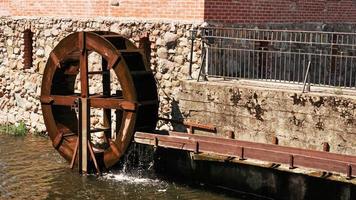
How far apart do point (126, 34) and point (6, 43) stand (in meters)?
3.86

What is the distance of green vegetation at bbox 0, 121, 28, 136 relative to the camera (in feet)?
45.1

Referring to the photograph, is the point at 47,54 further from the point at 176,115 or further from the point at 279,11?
the point at 279,11

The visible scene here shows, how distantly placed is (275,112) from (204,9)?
2.44 m

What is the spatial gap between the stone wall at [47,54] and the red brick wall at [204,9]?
19 centimetres

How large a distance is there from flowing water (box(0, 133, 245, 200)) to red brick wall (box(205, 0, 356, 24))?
3045mm

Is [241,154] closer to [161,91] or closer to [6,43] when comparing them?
[161,91]

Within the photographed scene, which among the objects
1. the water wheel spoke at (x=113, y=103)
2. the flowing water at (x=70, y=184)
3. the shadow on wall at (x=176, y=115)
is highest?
the water wheel spoke at (x=113, y=103)

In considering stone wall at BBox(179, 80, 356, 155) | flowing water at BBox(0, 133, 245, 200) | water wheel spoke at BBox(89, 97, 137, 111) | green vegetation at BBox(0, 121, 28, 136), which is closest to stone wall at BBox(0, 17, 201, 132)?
green vegetation at BBox(0, 121, 28, 136)

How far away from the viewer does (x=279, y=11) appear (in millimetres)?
12250

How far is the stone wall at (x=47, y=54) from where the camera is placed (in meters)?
11.1

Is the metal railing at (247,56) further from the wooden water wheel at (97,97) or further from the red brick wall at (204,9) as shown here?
the wooden water wheel at (97,97)

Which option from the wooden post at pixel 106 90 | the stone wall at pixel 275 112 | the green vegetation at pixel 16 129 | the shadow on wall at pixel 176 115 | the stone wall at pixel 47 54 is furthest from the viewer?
the green vegetation at pixel 16 129

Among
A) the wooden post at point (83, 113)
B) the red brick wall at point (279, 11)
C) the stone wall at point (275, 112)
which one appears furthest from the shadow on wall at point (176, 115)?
the red brick wall at point (279, 11)

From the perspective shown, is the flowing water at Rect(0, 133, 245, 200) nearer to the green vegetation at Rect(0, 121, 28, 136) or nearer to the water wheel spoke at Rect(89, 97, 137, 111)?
the water wheel spoke at Rect(89, 97, 137, 111)
